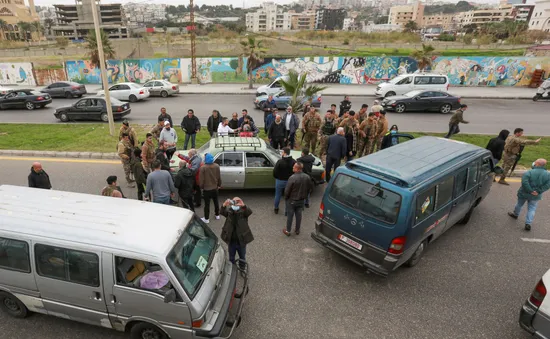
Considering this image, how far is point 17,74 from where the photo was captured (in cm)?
2978

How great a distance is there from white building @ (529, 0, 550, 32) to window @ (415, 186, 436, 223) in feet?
414

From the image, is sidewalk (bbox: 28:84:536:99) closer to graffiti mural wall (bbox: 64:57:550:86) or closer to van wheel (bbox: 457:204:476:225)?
graffiti mural wall (bbox: 64:57:550:86)

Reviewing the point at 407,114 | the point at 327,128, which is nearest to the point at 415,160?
the point at 327,128

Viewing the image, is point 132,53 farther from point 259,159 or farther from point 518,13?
point 518,13

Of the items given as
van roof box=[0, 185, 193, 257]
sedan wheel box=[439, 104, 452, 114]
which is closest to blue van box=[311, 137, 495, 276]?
van roof box=[0, 185, 193, 257]

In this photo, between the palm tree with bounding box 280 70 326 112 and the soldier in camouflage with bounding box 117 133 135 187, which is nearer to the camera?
the soldier in camouflage with bounding box 117 133 135 187

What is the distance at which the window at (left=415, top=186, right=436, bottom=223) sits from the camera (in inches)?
200

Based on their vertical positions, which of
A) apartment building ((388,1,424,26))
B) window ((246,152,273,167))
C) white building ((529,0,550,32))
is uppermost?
apartment building ((388,1,424,26))

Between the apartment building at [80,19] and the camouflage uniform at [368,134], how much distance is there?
11801cm

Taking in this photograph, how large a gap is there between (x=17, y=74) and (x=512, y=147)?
37.8 m

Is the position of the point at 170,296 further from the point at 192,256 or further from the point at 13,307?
the point at 13,307

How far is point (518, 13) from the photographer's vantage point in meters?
152

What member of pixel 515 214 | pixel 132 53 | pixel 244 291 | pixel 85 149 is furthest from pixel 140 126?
pixel 132 53

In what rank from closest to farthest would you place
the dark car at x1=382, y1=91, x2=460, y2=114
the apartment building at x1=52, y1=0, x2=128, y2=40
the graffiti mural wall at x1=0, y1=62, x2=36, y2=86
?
the dark car at x1=382, y1=91, x2=460, y2=114 < the graffiti mural wall at x1=0, y1=62, x2=36, y2=86 < the apartment building at x1=52, y1=0, x2=128, y2=40
